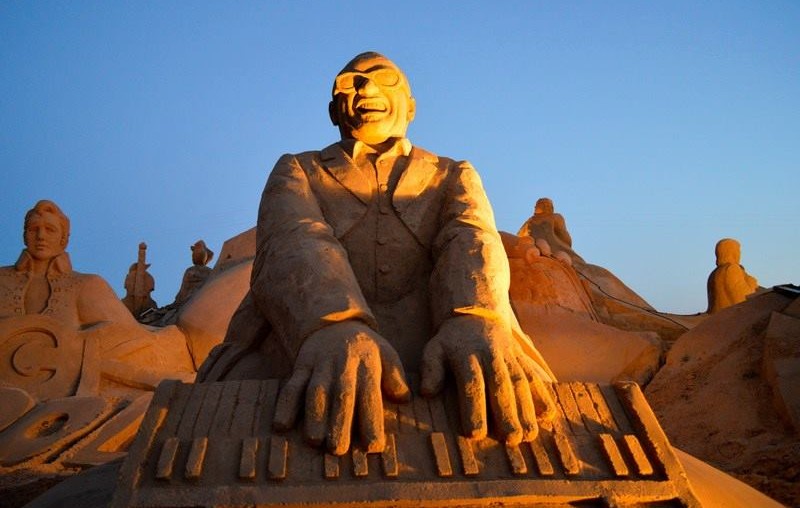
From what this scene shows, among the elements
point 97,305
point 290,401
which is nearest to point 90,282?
point 97,305

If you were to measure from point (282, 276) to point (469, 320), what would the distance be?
648mm

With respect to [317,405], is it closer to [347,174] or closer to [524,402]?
[524,402]

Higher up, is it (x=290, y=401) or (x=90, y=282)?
(x=90, y=282)

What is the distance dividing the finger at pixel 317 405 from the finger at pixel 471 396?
0.35 m

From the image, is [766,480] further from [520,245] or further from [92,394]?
[92,394]

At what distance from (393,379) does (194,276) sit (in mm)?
8426

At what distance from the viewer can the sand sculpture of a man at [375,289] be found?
1909 mm

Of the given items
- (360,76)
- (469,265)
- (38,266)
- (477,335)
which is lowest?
(477,335)

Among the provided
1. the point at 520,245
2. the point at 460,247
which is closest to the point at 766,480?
the point at 460,247

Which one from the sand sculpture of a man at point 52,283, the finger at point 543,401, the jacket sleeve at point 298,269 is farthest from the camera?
the sand sculpture of a man at point 52,283

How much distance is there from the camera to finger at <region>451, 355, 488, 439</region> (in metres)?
1.85

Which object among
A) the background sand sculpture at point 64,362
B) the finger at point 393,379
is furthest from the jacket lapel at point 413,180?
the background sand sculpture at point 64,362

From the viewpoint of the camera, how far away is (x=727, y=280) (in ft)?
26.8

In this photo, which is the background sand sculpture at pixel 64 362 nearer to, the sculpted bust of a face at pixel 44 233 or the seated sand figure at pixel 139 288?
the sculpted bust of a face at pixel 44 233
